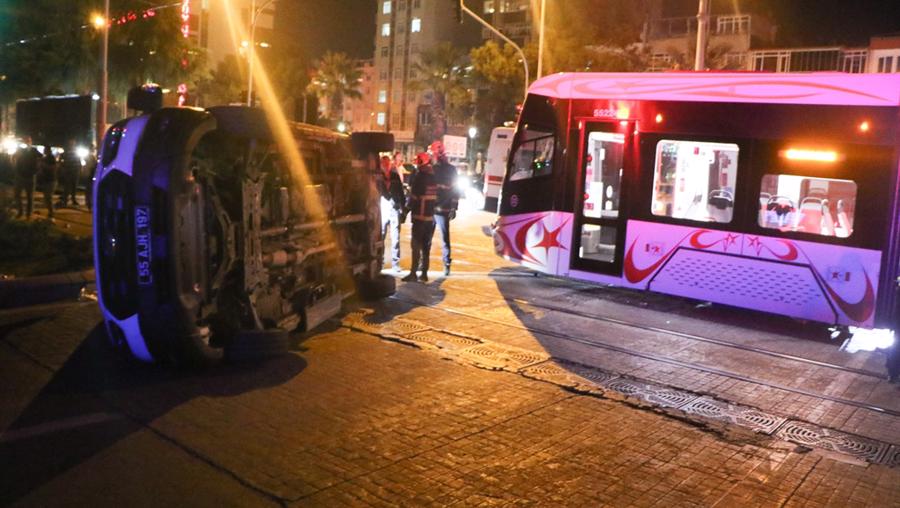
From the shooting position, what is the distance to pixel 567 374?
24.6 feet

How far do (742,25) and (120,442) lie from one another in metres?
47.6

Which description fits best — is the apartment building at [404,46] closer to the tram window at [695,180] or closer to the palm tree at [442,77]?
the palm tree at [442,77]

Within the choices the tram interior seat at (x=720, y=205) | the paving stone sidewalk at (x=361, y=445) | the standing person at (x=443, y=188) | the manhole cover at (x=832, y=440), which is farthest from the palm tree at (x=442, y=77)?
the manhole cover at (x=832, y=440)

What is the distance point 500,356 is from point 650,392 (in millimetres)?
1580

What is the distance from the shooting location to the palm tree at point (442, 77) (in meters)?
74.0

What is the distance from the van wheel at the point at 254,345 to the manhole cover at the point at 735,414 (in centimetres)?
354

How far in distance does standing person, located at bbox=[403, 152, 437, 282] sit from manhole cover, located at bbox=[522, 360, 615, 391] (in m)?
4.52

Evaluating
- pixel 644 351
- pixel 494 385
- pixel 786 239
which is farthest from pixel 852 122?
pixel 494 385

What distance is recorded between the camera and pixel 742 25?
46562 millimetres

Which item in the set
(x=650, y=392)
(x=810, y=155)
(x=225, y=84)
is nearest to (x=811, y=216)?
(x=810, y=155)

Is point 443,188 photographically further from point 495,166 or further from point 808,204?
point 495,166

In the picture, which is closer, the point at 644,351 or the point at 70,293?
the point at 644,351

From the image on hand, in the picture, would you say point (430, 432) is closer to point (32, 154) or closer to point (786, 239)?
point (786, 239)

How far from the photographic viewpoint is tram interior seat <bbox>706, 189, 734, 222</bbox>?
10297 mm
